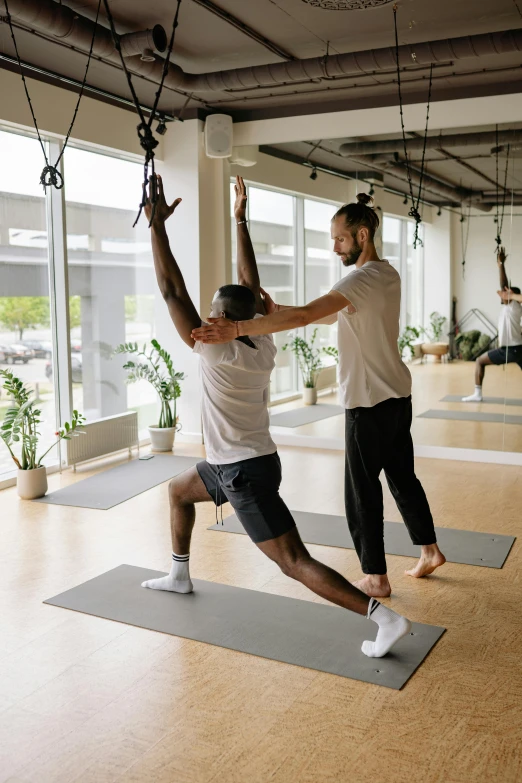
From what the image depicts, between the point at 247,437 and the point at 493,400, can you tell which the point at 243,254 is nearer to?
the point at 247,437

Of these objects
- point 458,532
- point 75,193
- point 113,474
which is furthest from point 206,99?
point 458,532

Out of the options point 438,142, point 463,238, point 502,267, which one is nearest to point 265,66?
point 438,142

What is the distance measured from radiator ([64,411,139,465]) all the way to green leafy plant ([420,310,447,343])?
2.56 m

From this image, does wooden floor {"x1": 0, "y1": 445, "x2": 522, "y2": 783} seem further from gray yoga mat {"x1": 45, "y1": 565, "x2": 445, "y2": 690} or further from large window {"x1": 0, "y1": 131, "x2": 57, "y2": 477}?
large window {"x1": 0, "y1": 131, "x2": 57, "y2": 477}

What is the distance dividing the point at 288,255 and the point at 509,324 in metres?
2.27

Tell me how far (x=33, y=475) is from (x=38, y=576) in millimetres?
1556

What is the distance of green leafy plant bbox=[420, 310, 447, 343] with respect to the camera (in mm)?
6566

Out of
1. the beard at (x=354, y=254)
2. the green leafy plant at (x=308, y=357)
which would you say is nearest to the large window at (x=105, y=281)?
the green leafy plant at (x=308, y=357)

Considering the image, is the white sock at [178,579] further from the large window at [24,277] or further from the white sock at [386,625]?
the large window at [24,277]

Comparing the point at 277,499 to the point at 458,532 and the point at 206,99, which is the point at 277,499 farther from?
the point at 206,99

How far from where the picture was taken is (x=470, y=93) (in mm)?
5953

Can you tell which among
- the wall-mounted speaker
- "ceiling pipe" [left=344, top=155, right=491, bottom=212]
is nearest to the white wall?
"ceiling pipe" [left=344, top=155, right=491, bottom=212]

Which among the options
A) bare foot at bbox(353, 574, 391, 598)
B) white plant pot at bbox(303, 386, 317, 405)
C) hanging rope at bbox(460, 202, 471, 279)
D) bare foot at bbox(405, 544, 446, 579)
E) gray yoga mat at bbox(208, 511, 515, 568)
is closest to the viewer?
bare foot at bbox(353, 574, 391, 598)

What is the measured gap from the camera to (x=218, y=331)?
250 centimetres
